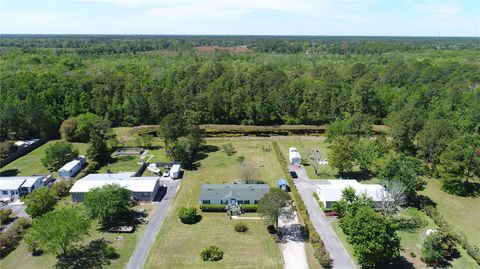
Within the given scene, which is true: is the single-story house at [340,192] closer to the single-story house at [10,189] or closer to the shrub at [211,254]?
the shrub at [211,254]

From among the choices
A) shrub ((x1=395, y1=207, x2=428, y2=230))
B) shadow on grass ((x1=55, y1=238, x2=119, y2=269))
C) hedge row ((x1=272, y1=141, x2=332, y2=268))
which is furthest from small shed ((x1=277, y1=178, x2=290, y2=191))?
shadow on grass ((x1=55, y1=238, x2=119, y2=269))

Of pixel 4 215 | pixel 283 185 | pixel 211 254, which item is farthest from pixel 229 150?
pixel 4 215

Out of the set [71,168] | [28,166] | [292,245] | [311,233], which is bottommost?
[292,245]

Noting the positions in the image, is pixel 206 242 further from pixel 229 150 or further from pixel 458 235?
pixel 229 150

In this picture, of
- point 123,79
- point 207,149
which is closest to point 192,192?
point 207,149

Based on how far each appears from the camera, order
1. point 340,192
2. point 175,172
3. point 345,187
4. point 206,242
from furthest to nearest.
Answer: point 175,172 → point 345,187 → point 340,192 → point 206,242

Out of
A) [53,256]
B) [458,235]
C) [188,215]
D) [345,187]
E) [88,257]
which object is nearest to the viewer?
[88,257]

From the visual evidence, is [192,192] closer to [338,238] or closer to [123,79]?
[338,238]
